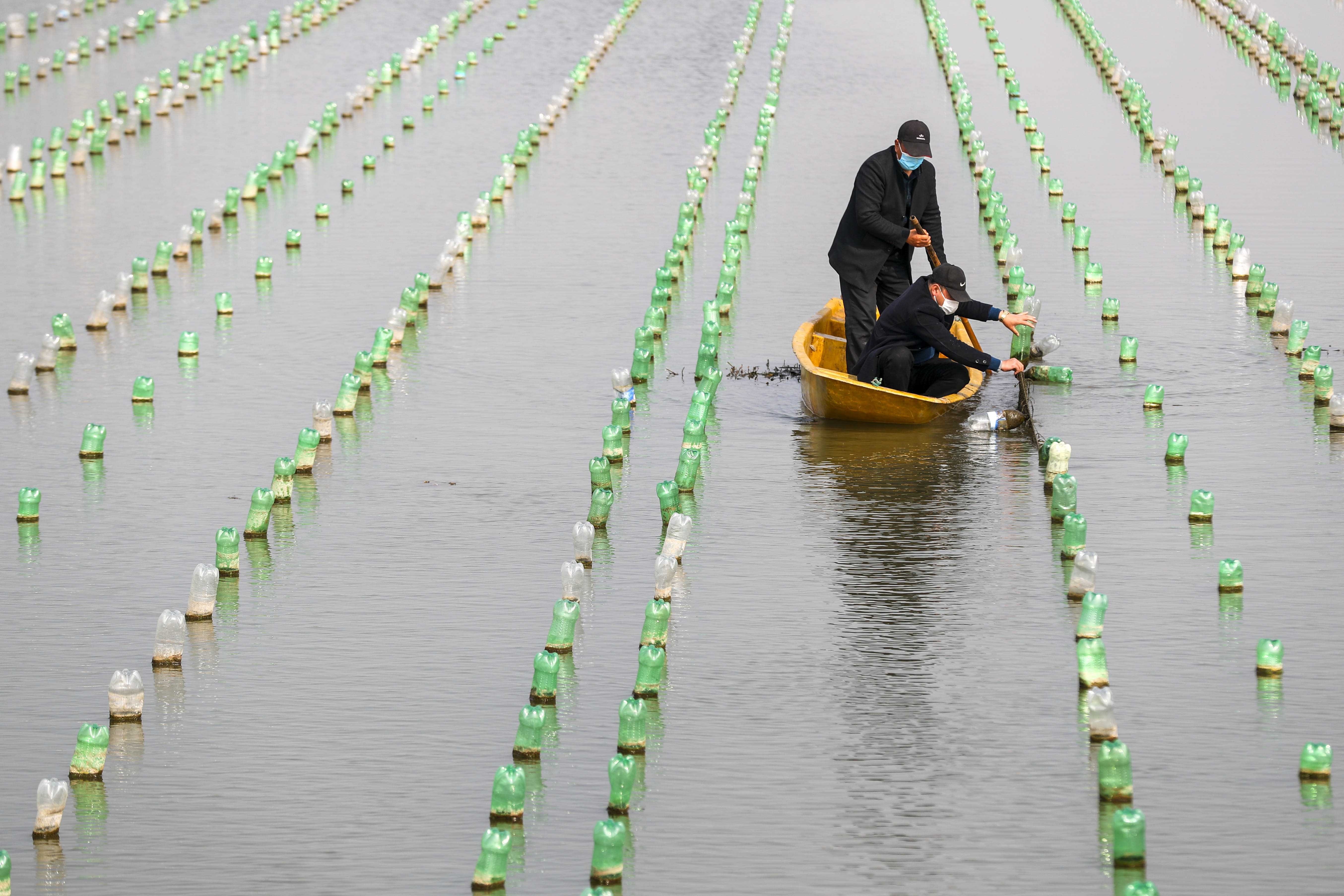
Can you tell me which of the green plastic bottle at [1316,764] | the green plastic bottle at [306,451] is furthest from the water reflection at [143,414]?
the green plastic bottle at [1316,764]

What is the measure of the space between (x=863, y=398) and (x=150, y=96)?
22.4m

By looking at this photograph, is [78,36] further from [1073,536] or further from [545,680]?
[545,680]

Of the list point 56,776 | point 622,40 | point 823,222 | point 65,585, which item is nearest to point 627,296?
point 823,222

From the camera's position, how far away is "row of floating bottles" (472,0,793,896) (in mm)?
9055

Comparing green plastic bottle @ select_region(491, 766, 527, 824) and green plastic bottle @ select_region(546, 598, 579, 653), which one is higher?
green plastic bottle @ select_region(546, 598, 579, 653)

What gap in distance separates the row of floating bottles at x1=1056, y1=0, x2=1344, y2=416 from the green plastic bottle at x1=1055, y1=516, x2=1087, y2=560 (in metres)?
4.26

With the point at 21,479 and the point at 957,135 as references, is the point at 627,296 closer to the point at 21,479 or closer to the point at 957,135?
the point at 21,479

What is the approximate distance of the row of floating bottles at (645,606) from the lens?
29.7ft

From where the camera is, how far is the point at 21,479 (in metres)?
15.9

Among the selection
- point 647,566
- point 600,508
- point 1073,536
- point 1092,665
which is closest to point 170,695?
point 647,566

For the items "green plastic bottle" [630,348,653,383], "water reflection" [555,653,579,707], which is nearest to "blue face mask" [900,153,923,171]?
"green plastic bottle" [630,348,653,383]

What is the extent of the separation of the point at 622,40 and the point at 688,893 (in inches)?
1314

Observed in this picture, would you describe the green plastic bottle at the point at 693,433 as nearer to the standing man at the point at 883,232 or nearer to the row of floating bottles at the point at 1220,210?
the standing man at the point at 883,232

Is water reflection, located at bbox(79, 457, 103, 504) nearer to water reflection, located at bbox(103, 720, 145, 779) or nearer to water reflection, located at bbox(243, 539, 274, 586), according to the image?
water reflection, located at bbox(243, 539, 274, 586)
